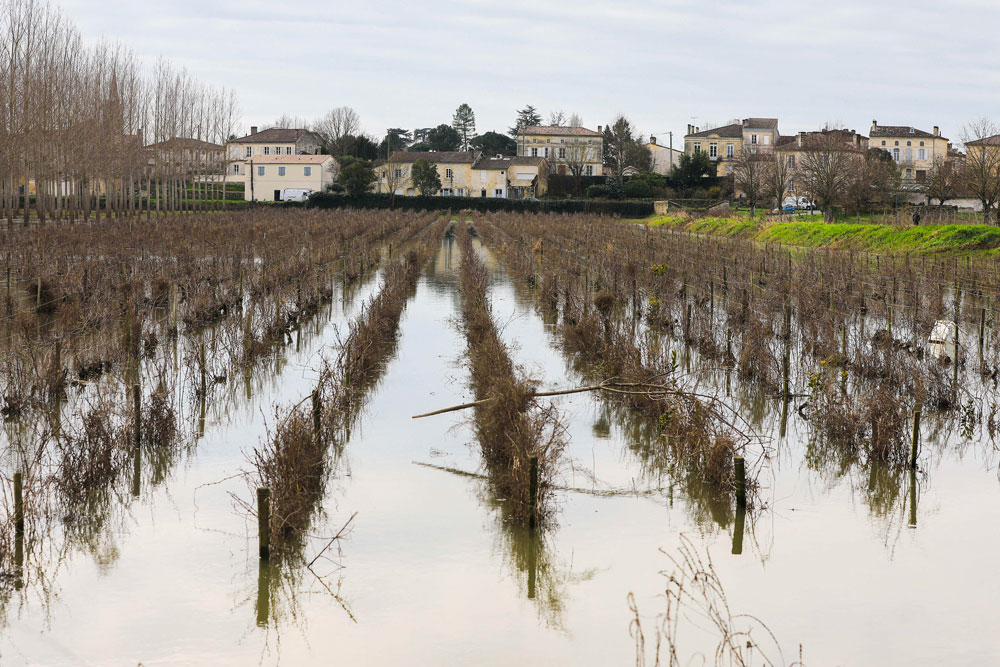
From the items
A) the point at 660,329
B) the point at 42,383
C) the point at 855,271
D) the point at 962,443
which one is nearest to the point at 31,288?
the point at 42,383

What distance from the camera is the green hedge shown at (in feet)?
209

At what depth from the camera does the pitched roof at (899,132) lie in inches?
3474

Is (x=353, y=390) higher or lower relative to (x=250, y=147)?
lower

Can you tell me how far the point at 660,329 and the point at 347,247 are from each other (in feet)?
64.9

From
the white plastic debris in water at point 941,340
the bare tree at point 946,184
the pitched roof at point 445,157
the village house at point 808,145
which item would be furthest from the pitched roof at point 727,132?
the white plastic debris in water at point 941,340

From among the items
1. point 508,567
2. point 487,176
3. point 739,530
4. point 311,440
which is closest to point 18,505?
point 311,440

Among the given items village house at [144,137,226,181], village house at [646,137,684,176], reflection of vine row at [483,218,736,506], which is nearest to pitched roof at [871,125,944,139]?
village house at [646,137,684,176]

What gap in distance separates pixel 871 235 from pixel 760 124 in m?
61.1

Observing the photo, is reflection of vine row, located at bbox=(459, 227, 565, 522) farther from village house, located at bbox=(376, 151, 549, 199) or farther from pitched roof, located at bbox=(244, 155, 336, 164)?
village house, located at bbox=(376, 151, 549, 199)

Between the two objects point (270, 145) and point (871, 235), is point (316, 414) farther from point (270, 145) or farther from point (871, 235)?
point (270, 145)

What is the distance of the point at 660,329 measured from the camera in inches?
658

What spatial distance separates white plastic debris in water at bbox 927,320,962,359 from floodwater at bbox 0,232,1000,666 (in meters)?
3.37

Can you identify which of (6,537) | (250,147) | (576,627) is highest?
(250,147)

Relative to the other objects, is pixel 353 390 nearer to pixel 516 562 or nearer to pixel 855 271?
pixel 516 562
